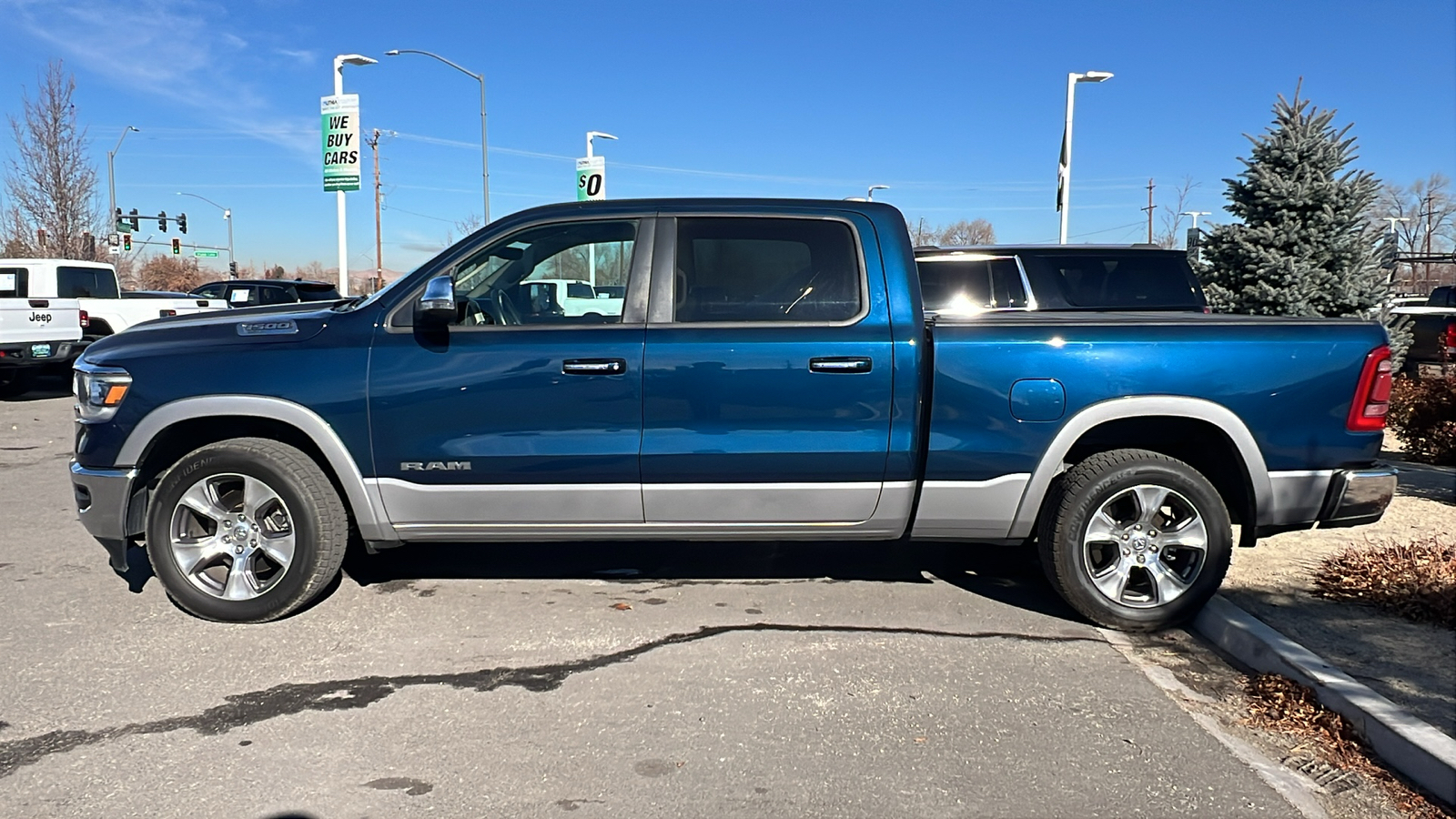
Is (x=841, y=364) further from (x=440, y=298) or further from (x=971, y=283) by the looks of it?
(x=971, y=283)

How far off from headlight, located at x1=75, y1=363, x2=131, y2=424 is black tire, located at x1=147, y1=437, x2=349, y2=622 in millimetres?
377

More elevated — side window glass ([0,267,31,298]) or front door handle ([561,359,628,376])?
side window glass ([0,267,31,298])

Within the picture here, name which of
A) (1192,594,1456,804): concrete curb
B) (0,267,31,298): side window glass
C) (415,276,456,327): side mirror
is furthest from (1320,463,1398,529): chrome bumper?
(0,267,31,298): side window glass

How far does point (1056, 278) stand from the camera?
29.2 ft

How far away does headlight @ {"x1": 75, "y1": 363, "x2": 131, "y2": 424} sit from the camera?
451cm

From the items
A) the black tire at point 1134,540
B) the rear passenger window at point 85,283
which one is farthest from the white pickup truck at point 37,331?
the black tire at point 1134,540

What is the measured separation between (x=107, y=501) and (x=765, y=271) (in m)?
3.15

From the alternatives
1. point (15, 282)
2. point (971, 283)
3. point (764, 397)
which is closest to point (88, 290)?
point (15, 282)

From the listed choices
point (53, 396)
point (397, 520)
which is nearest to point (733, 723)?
point (397, 520)

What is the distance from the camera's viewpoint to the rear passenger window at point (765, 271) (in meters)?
4.57

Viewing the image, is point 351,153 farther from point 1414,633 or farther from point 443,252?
point 1414,633

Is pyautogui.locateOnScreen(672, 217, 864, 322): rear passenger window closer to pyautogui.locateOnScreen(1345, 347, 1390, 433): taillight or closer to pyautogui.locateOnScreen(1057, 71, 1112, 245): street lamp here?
pyautogui.locateOnScreen(1345, 347, 1390, 433): taillight

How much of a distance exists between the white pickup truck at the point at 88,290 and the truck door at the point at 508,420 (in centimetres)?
1228

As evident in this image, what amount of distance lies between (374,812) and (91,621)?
2.52m
